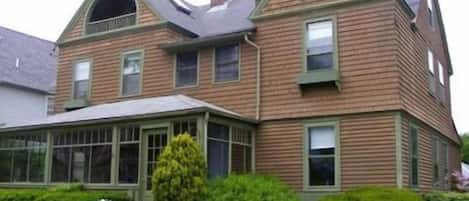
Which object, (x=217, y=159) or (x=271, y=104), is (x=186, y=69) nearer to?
(x=271, y=104)

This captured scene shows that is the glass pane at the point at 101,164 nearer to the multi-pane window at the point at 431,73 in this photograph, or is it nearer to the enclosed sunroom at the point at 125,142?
the enclosed sunroom at the point at 125,142

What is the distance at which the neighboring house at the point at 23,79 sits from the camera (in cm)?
2897

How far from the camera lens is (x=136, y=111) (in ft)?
52.7

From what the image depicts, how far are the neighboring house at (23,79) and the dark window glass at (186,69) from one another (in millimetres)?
11880

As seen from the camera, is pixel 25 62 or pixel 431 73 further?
pixel 25 62

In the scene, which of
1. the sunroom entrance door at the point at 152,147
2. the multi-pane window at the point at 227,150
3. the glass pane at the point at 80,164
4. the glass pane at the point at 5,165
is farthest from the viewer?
the glass pane at the point at 5,165

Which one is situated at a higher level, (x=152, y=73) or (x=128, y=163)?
(x=152, y=73)

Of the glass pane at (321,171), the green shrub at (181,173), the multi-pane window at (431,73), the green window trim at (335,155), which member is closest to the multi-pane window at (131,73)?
the green shrub at (181,173)

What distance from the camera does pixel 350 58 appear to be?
50.5ft

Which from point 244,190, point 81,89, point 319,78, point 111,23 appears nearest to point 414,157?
point 319,78

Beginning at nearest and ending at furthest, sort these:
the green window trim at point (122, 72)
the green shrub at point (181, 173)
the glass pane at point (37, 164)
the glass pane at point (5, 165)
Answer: the green shrub at point (181, 173) < the glass pane at point (37, 164) < the glass pane at point (5, 165) < the green window trim at point (122, 72)

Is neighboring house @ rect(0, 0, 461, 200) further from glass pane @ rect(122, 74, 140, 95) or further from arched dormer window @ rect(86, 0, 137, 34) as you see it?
arched dormer window @ rect(86, 0, 137, 34)

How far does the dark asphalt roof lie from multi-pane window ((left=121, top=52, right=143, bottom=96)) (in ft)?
5.85

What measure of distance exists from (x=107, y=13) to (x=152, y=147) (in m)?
7.46
